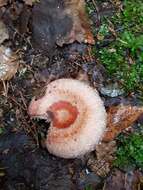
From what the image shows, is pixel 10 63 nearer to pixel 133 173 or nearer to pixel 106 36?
pixel 106 36

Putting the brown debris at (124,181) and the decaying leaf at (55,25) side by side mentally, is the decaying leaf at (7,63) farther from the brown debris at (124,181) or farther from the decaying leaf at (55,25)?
the brown debris at (124,181)

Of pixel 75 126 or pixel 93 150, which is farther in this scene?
pixel 93 150

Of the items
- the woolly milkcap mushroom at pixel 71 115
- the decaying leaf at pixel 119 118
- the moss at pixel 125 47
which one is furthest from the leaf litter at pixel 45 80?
the woolly milkcap mushroom at pixel 71 115

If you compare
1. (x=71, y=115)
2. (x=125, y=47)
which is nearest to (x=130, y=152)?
(x=71, y=115)

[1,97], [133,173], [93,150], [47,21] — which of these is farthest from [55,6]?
[133,173]

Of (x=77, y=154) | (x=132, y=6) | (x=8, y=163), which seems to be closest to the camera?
(x=77, y=154)

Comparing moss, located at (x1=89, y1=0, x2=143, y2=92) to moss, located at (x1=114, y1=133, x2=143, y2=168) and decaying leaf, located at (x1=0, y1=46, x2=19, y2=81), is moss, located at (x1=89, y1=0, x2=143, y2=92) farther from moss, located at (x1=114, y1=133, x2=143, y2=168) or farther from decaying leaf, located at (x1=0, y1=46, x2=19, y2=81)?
decaying leaf, located at (x1=0, y1=46, x2=19, y2=81)
